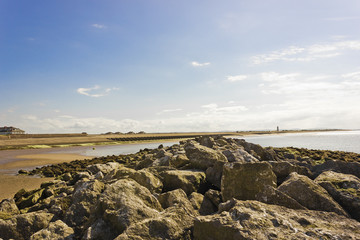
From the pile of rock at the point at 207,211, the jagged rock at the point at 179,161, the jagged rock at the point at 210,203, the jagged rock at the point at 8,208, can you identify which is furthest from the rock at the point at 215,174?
the jagged rock at the point at 8,208

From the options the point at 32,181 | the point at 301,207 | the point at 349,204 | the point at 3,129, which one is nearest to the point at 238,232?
the point at 301,207

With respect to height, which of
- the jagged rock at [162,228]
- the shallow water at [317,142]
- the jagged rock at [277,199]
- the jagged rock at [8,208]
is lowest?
the shallow water at [317,142]

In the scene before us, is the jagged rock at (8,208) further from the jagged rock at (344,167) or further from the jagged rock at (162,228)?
the jagged rock at (344,167)

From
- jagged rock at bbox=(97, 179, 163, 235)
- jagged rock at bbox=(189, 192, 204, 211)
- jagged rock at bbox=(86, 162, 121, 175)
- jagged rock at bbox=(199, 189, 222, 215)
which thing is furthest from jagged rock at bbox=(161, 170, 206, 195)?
jagged rock at bbox=(86, 162, 121, 175)

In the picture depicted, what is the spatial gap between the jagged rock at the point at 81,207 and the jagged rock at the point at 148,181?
→ 3.22 ft

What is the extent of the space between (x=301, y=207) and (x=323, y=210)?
45 cm

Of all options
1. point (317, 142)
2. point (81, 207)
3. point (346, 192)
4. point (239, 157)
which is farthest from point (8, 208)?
point (317, 142)

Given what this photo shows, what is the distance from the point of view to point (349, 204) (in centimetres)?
370

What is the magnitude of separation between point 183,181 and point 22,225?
3403 mm

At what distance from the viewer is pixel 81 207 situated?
14.3 ft

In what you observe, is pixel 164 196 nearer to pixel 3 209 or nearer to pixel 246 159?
pixel 246 159

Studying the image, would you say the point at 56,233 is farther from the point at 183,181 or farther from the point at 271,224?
the point at 271,224

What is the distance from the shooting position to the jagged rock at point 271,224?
2.62 meters

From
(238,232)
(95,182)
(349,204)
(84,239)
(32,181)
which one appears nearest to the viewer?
(238,232)
